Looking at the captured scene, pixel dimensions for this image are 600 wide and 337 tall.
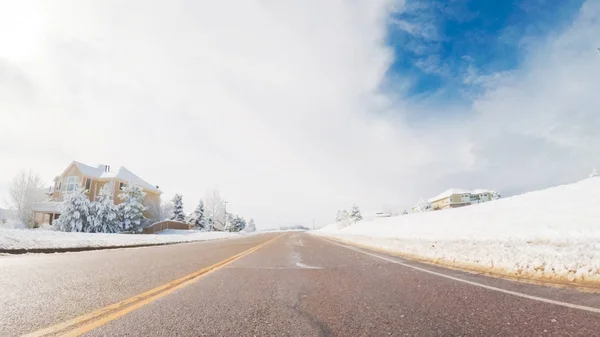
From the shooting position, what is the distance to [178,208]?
73.1 m

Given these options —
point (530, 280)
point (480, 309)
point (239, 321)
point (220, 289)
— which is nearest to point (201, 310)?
point (239, 321)

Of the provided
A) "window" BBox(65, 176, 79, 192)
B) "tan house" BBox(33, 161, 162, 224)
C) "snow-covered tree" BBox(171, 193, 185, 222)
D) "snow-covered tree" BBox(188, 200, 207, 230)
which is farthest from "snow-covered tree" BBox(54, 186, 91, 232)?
"snow-covered tree" BBox(188, 200, 207, 230)

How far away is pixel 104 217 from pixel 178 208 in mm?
33861

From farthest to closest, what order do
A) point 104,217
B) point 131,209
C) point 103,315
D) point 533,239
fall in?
point 131,209 < point 104,217 < point 533,239 < point 103,315

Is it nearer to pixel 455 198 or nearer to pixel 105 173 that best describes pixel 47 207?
pixel 105 173

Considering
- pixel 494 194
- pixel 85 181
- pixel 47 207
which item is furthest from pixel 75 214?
pixel 494 194

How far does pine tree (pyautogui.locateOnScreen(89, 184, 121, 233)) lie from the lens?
38.7 m

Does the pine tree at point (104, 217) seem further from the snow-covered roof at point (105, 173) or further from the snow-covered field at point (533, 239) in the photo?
the snow-covered field at point (533, 239)

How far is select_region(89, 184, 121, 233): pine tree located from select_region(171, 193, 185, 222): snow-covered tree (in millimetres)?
31092

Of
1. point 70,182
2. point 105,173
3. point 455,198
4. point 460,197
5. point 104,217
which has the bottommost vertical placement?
point 104,217

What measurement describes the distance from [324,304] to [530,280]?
4531 millimetres

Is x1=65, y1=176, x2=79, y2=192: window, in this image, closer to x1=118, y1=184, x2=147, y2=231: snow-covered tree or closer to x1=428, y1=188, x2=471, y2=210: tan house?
x1=118, y1=184, x2=147, y2=231: snow-covered tree

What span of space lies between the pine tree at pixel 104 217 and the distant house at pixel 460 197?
313ft

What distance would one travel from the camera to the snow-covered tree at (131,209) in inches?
1671
